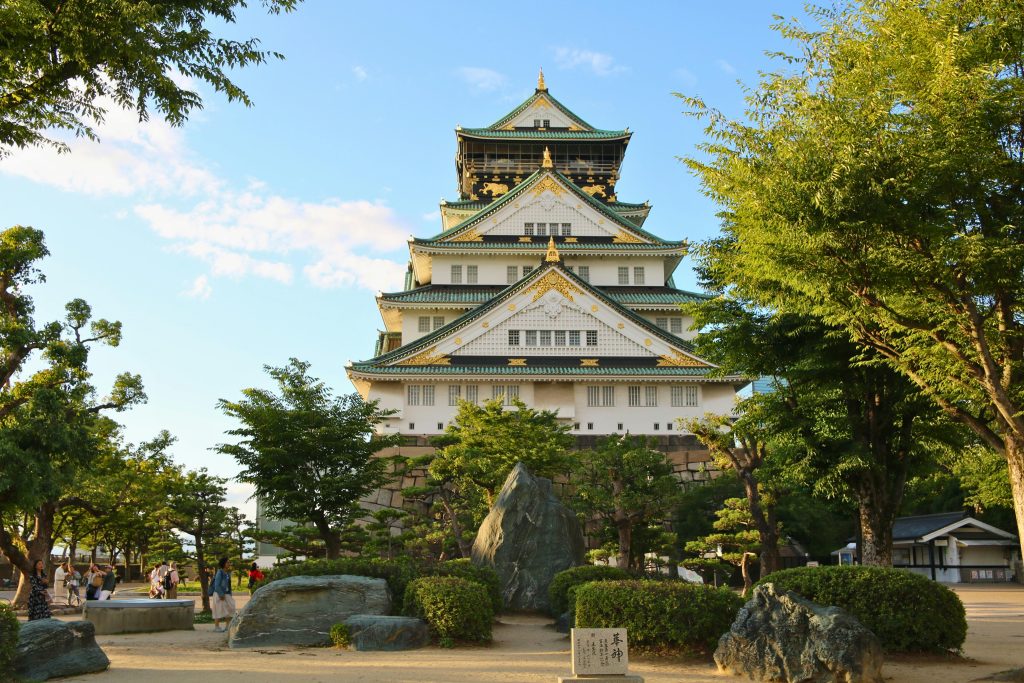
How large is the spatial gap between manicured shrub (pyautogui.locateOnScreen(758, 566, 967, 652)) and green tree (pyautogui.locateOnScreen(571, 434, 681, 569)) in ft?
38.3

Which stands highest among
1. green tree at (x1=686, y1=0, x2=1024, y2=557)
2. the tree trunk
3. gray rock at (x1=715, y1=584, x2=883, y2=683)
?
green tree at (x1=686, y1=0, x2=1024, y2=557)

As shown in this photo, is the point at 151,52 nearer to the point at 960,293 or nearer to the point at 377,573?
the point at 377,573

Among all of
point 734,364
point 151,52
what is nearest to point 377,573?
point 734,364

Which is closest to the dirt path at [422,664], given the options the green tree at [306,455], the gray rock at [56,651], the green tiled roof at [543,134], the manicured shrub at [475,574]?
the gray rock at [56,651]

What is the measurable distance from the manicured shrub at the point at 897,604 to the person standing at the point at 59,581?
25751 millimetres

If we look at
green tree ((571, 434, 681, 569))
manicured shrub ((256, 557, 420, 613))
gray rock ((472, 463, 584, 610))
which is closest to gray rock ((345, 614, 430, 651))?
manicured shrub ((256, 557, 420, 613))

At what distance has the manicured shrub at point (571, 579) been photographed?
1869cm

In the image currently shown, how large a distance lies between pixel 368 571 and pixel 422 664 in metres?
4.51

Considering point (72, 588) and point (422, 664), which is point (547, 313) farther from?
point (422, 664)

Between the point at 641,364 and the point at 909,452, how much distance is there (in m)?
20.5

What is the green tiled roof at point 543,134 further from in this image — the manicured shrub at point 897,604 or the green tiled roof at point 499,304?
the manicured shrub at point 897,604

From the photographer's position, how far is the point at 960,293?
12.6 m

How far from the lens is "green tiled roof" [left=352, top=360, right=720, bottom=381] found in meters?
38.8

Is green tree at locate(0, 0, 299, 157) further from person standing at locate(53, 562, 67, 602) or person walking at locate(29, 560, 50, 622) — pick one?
person standing at locate(53, 562, 67, 602)
